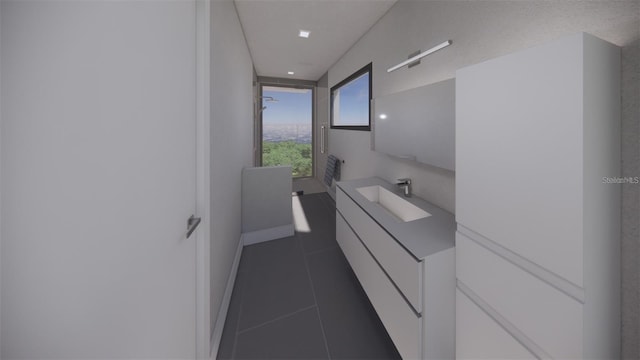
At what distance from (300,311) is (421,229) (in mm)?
1143

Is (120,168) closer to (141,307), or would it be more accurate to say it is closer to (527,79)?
(141,307)

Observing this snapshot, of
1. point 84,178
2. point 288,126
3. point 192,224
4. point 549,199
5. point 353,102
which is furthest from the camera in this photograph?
point 288,126

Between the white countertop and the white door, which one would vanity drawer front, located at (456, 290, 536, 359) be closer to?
the white countertop

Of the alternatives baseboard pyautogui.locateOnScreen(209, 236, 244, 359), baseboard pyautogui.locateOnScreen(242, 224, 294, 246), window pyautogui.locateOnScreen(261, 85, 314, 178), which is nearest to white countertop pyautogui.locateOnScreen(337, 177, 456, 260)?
baseboard pyautogui.locateOnScreen(209, 236, 244, 359)

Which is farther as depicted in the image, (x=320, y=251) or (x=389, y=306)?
(x=320, y=251)

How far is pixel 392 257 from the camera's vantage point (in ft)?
4.39

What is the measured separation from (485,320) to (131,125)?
145 centimetres

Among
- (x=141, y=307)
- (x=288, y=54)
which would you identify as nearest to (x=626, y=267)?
(x=141, y=307)

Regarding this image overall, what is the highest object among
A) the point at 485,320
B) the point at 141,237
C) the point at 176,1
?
the point at 176,1

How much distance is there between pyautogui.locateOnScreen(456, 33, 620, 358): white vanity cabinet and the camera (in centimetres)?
66

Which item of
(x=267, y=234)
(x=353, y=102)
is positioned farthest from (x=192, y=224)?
(x=353, y=102)

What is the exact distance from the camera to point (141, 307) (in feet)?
2.14

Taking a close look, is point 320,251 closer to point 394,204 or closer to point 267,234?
point 267,234

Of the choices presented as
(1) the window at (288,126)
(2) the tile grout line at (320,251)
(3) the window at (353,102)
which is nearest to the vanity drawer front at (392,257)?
(2) the tile grout line at (320,251)
